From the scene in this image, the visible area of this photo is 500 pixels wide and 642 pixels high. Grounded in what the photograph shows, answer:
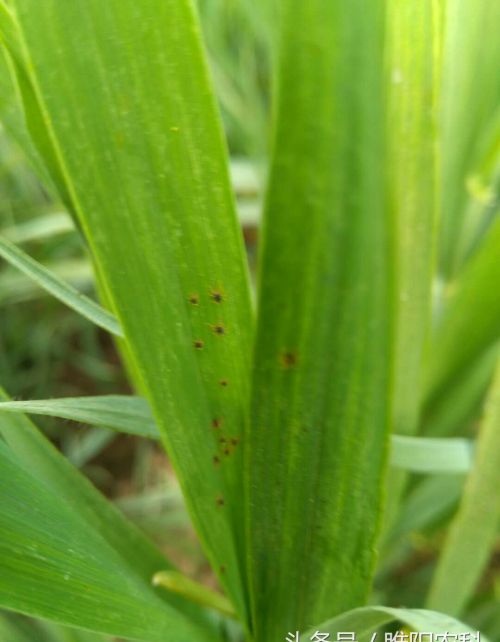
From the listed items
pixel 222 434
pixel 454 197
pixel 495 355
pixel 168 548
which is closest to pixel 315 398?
pixel 222 434

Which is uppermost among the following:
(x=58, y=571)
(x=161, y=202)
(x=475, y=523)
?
(x=161, y=202)

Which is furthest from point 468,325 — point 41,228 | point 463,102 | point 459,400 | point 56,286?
point 41,228

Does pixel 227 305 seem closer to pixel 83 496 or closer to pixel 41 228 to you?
pixel 83 496

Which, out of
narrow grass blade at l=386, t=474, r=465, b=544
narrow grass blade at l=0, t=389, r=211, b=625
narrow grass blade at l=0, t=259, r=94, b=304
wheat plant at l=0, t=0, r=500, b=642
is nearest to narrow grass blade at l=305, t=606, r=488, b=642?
wheat plant at l=0, t=0, r=500, b=642

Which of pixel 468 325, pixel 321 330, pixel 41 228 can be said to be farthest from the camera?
pixel 41 228

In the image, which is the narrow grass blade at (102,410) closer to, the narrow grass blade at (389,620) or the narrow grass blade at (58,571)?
the narrow grass blade at (58,571)
